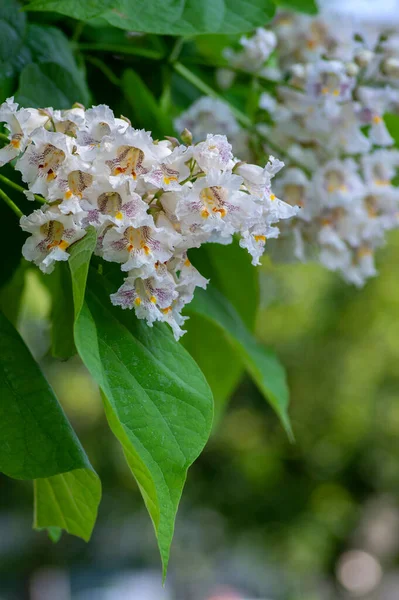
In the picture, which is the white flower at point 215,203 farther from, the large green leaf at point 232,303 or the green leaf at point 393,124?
the green leaf at point 393,124

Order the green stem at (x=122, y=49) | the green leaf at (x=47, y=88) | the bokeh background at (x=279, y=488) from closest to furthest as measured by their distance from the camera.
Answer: the green leaf at (x=47, y=88) < the green stem at (x=122, y=49) < the bokeh background at (x=279, y=488)

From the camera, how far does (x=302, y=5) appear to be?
0.50 meters

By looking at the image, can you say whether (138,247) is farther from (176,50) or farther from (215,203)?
(176,50)

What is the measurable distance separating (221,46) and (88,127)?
11.8 inches

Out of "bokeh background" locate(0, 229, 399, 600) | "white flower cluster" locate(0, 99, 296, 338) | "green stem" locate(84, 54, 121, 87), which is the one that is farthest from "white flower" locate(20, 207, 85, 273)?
"bokeh background" locate(0, 229, 399, 600)

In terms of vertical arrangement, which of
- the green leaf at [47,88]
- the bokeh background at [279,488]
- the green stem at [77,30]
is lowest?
the bokeh background at [279,488]

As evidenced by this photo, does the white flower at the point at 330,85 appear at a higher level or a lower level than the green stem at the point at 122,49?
higher

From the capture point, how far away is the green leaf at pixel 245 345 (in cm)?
42

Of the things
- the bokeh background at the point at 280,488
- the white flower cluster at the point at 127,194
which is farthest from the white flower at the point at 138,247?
the bokeh background at the point at 280,488

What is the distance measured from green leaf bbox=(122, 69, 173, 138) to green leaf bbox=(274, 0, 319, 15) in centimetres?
12

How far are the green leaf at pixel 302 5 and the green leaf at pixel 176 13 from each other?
0.10 metres

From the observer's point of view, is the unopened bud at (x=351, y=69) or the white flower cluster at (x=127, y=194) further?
the unopened bud at (x=351, y=69)

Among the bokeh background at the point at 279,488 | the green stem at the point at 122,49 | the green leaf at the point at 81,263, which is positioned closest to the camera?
the green leaf at the point at 81,263

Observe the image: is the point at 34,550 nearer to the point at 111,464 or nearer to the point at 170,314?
the point at 111,464
